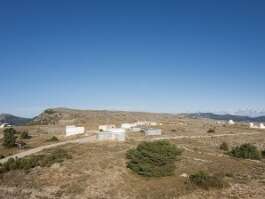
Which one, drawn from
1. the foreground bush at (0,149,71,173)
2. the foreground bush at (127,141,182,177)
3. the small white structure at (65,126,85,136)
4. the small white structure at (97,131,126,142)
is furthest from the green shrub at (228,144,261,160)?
the small white structure at (65,126,85,136)

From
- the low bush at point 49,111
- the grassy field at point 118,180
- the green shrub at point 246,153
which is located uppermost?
the low bush at point 49,111

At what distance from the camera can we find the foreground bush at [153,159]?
3683cm

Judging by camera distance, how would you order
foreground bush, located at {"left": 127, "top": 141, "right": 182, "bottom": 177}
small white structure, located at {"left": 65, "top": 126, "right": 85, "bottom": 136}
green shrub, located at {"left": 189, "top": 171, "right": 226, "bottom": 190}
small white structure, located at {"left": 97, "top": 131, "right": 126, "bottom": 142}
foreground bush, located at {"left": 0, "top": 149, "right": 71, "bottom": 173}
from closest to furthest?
green shrub, located at {"left": 189, "top": 171, "right": 226, "bottom": 190}, foreground bush, located at {"left": 127, "top": 141, "right": 182, "bottom": 177}, foreground bush, located at {"left": 0, "top": 149, "right": 71, "bottom": 173}, small white structure, located at {"left": 97, "top": 131, "right": 126, "bottom": 142}, small white structure, located at {"left": 65, "top": 126, "right": 85, "bottom": 136}

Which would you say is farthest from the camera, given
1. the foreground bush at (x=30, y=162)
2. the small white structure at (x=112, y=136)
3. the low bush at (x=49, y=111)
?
the low bush at (x=49, y=111)

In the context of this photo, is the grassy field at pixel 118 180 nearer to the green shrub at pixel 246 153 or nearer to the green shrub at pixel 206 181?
the green shrub at pixel 206 181

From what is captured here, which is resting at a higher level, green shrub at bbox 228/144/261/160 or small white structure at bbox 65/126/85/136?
small white structure at bbox 65/126/85/136

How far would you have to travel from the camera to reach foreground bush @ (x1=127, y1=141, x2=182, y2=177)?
121 ft

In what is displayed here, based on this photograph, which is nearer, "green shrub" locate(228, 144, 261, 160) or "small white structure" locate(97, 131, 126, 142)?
"green shrub" locate(228, 144, 261, 160)

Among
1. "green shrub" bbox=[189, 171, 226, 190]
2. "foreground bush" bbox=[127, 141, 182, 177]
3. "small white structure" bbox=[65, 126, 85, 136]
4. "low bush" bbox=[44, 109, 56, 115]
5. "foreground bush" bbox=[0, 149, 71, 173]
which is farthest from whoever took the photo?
"low bush" bbox=[44, 109, 56, 115]

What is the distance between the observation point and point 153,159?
38438mm

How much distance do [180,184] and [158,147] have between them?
7149 millimetres

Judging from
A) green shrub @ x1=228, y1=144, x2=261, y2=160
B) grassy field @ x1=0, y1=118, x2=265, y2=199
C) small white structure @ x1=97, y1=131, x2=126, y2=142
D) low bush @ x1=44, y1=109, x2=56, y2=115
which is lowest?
grassy field @ x1=0, y1=118, x2=265, y2=199

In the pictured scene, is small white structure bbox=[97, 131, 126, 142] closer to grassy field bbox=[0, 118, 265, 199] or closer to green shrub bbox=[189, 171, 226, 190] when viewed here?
grassy field bbox=[0, 118, 265, 199]

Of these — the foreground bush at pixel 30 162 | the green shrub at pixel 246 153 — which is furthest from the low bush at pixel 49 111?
the green shrub at pixel 246 153
